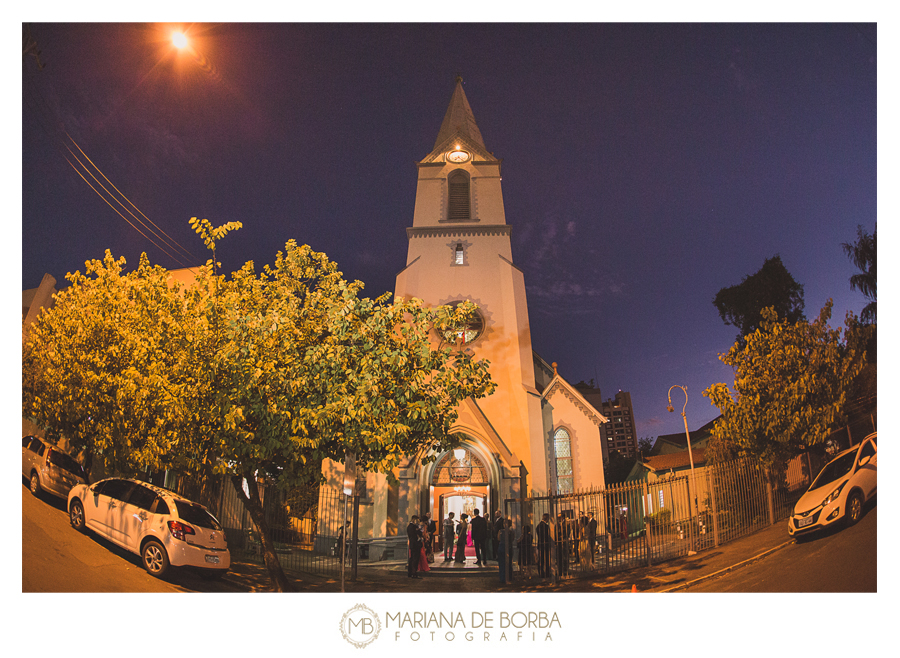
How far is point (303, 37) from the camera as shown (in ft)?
21.7

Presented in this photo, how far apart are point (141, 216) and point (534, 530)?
7.82 metres

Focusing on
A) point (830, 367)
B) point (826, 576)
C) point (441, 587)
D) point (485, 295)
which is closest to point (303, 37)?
point (485, 295)

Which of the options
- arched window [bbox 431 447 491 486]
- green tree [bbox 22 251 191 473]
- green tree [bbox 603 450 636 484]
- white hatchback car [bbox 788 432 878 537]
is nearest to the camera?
green tree [bbox 22 251 191 473]

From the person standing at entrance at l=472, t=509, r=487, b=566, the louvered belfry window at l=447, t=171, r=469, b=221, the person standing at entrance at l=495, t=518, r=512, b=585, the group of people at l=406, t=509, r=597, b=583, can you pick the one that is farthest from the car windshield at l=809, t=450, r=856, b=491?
the louvered belfry window at l=447, t=171, r=469, b=221

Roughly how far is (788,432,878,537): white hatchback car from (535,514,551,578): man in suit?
2997 mm

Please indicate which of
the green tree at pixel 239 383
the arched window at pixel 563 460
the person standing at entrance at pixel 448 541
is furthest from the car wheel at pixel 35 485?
the arched window at pixel 563 460

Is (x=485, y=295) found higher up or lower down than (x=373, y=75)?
lower down

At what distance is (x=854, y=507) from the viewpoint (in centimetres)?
559

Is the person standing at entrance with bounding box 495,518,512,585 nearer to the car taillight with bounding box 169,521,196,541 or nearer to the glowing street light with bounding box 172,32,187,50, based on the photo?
the car taillight with bounding box 169,521,196,541

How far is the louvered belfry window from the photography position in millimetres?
12039

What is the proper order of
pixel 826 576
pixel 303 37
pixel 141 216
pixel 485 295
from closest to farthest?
pixel 826 576, pixel 303 37, pixel 141 216, pixel 485 295

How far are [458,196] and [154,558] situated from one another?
1001 centimetres

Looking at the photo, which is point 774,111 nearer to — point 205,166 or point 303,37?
point 303,37

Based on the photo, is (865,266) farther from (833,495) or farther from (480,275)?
(480,275)
